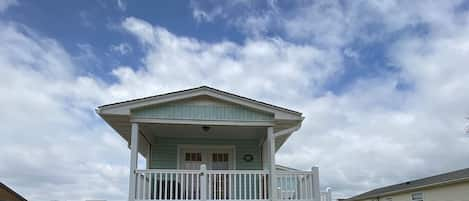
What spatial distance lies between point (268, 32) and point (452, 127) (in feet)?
45.6

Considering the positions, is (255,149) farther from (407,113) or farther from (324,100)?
(407,113)

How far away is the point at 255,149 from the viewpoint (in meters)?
11.1

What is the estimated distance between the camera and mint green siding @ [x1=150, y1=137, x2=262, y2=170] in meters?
10.6

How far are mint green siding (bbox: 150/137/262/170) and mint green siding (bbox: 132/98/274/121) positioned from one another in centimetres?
224

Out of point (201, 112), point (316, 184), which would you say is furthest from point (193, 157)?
point (316, 184)

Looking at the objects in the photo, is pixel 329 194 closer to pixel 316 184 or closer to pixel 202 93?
pixel 316 184

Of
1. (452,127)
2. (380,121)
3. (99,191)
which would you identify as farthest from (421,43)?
(99,191)

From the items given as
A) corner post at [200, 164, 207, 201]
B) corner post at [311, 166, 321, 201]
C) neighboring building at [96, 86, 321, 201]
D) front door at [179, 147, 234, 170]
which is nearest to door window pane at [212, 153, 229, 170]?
front door at [179, 147, 234, 170]

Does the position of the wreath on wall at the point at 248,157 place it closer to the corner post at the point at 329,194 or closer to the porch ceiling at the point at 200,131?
the porch ceiling at the point at 200,131

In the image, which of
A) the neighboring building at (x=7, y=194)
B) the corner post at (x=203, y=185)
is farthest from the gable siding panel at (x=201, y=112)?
the neighboring building at (x=7, y=194)

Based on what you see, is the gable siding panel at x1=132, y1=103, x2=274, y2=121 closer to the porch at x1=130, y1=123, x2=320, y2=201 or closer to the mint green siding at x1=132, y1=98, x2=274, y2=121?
the mint green siding at x1=132, y1=98, x2=274, y2=121

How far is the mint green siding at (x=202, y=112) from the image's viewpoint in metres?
8.59

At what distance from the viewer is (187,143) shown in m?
10.8

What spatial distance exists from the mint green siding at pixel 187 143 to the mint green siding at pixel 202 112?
2241 millimetres
